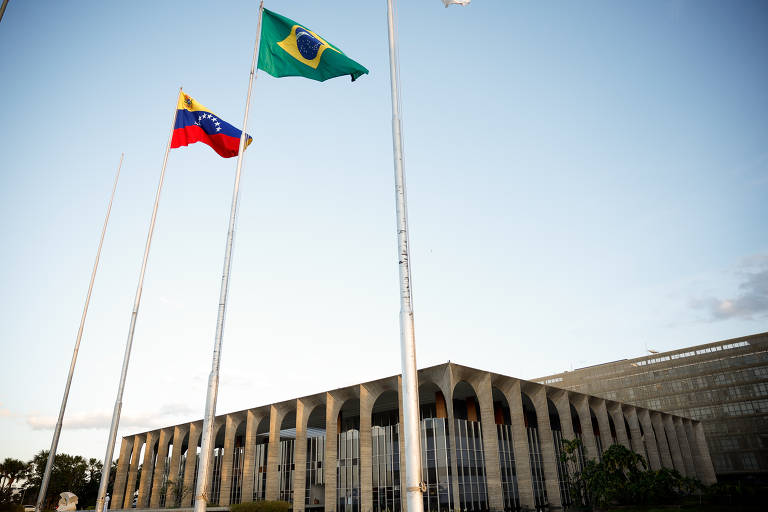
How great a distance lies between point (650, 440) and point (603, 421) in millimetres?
12300

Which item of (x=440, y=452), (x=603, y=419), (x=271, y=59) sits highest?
(x=271, y=59)

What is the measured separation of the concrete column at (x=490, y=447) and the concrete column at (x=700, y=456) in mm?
50469

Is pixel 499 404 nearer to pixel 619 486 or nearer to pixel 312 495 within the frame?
pixel 619 486

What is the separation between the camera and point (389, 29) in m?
13.4

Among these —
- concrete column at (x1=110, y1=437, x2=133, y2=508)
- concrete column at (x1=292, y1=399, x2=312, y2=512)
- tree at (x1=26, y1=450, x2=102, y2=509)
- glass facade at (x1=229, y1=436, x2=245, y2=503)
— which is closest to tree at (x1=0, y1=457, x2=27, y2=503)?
tree at (x1=26, y1=450, x2=102, y2=509)

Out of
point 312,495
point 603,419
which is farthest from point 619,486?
point 312,495

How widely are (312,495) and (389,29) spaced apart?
51.6 metres

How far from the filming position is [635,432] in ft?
183

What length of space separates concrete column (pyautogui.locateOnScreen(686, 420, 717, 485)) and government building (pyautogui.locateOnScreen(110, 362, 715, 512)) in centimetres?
43

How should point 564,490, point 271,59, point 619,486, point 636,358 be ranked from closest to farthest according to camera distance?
point 271,59 → point 619,486 → point 564,490 → point 636,358

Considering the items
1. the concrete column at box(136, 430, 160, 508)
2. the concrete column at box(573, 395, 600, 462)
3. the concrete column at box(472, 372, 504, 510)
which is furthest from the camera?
the concrete column at box(136, 430, 160, 508)

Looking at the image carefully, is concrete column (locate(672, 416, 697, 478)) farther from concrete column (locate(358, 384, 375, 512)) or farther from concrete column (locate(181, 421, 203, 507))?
concrete column (locate(181, 421, 203, 507))

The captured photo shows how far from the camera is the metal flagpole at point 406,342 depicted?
29.6 ft

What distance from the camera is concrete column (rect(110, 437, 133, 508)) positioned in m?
71.2
